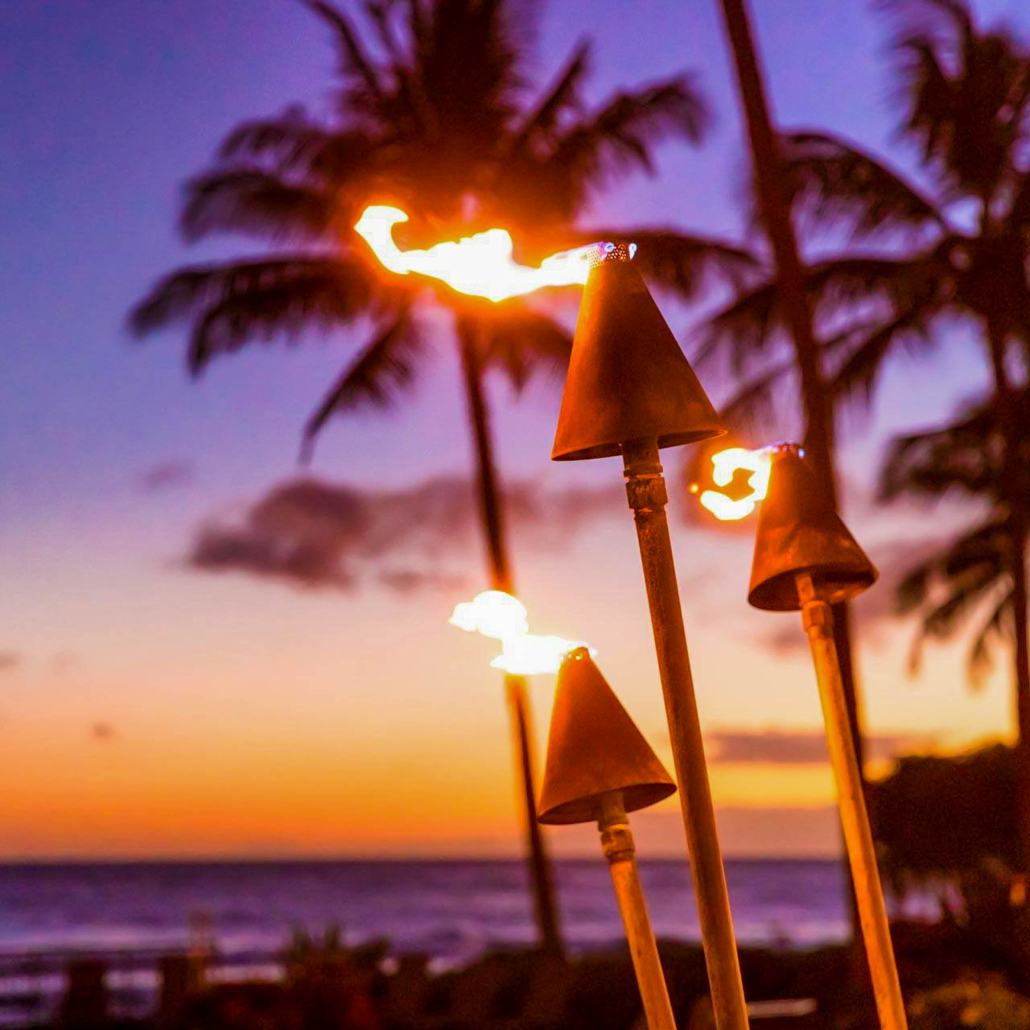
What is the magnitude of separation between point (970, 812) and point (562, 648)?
1040 inches

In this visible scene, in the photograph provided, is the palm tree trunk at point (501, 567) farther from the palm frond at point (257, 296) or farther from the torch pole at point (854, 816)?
the torch pole at point (854, 816)

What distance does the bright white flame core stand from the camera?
128 inches

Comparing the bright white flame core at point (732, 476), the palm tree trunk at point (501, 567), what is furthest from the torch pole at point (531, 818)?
the bright white flame core at point (732, 476)

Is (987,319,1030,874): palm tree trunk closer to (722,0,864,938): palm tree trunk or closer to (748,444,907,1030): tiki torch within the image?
(722,0,864,938): palm tree trunk

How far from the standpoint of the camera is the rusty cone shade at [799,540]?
9.81ft

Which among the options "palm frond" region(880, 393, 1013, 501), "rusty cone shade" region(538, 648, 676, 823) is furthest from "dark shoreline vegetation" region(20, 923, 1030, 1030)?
"palm frond" region(880, 393, 1013, 501)

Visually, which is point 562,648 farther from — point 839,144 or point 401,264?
point 839,144

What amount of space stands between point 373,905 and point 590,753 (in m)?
66.3

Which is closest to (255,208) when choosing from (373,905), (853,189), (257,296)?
(257,296)

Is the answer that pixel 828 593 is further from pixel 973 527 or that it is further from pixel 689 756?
pixel 973 527

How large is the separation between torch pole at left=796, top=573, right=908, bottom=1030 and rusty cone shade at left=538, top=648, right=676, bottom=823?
400mm

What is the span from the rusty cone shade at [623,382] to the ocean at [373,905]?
43.5 meters

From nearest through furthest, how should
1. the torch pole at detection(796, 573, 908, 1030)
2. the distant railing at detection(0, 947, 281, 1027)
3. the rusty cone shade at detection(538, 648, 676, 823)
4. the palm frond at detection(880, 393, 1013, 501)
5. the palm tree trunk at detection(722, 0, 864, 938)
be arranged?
the rusty cone shade at detection(538, 648, 676, 823) < the torch pole at detection(796, 573, 908, 1030) < the palm tree trunk at detection(722, 0, 864, 938) < the distant railing at detection(0, 947, 281, 1027) < the palm frond at detection(880, 393, 1013, 501)

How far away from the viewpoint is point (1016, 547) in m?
17.1
